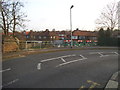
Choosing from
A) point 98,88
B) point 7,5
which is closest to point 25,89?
point 98,88

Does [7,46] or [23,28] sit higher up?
[23,28]

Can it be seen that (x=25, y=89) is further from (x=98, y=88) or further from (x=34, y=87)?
(x=98, y=88)

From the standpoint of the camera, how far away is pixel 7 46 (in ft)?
48.3

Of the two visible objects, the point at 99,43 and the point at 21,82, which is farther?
the point at 99,43

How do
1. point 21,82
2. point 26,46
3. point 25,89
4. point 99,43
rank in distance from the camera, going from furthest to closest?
1. point 99,43
2. point 26,46
3. point 21,82
4. point 25,89

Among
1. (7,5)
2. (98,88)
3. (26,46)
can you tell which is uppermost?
(7,5)

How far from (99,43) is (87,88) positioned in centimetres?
3263

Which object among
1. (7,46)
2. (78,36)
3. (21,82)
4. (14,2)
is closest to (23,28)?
(14,2)

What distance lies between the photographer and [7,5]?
62.7ft

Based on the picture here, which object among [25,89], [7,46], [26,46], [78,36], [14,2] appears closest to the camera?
[25,89]

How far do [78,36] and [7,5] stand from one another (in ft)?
179

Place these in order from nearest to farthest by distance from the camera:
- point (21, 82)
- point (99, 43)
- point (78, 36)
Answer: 1. point (21, 82)
2. point (99, 43)
3. point (78, 36)

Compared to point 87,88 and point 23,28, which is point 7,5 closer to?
point 23,28

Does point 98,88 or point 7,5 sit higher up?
point 7,5
